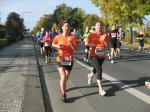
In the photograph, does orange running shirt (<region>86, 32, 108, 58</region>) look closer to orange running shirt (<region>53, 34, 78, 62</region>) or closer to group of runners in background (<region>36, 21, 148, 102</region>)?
group of runners in background (<region>36, 21, 148, 102</region>)

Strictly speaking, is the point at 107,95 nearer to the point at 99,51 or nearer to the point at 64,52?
the point at 99,51

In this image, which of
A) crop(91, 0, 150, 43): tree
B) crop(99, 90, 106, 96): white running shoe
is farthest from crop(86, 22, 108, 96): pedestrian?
crop(91, 0, 150, 43): tree

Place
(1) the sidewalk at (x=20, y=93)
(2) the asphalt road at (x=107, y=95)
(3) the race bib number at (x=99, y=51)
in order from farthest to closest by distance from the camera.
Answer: (3) the race bib number at (x=99, y=51) → (2) the asphalt road at (x=107, y=95) → (1) the sidewalk at (x=20, y=93)

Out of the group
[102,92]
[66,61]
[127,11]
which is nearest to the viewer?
[66,61]

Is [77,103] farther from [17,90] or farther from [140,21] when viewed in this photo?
[140,21]

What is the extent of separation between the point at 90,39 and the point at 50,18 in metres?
117

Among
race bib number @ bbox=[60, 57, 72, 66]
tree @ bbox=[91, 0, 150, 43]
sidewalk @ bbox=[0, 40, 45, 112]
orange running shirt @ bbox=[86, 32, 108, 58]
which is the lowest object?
sidewalk @ bbox=[0, 40, 45, 112]

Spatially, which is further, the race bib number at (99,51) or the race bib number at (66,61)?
the race bib number at (99,51)

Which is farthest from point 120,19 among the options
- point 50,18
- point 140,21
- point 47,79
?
point 50,18

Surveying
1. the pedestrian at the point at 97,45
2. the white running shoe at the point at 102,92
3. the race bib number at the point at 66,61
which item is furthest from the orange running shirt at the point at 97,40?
the race bib number at the point at 66,61

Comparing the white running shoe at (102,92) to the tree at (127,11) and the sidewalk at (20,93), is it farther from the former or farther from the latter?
the tree at (127,11)

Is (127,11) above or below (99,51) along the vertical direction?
above

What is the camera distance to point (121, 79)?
13.3 metres

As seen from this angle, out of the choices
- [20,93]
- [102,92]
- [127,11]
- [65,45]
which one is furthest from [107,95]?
[127,11]
